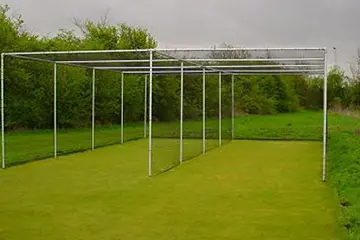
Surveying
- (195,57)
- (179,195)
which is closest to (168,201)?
(179,195)

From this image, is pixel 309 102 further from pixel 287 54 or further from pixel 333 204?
pixel 333 204

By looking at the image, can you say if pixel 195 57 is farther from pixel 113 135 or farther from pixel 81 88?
pixel 113 135

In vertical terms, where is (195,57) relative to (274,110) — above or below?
above

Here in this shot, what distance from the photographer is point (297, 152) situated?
1359 centimetres

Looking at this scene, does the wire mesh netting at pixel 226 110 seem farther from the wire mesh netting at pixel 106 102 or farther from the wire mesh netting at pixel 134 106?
the wire mesh netting at pixel 106 102

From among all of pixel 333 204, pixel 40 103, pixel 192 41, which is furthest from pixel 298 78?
pixel 333 204

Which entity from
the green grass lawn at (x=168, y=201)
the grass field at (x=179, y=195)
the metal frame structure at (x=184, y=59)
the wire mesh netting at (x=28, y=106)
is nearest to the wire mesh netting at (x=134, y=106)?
the metal frame structure at (x=184, y=59)

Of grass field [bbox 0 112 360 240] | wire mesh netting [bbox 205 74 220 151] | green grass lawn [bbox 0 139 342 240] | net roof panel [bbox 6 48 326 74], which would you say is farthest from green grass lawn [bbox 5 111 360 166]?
net roof panel [bbox 6 48 326 74]

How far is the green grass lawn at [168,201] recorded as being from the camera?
5.53m

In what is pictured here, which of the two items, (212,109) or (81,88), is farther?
(81,88)

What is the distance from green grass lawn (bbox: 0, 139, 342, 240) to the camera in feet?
18.1

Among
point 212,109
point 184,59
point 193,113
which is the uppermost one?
point 184,59

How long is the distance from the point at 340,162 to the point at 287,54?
2213 mm

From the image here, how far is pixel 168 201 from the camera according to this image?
7.06 metres
